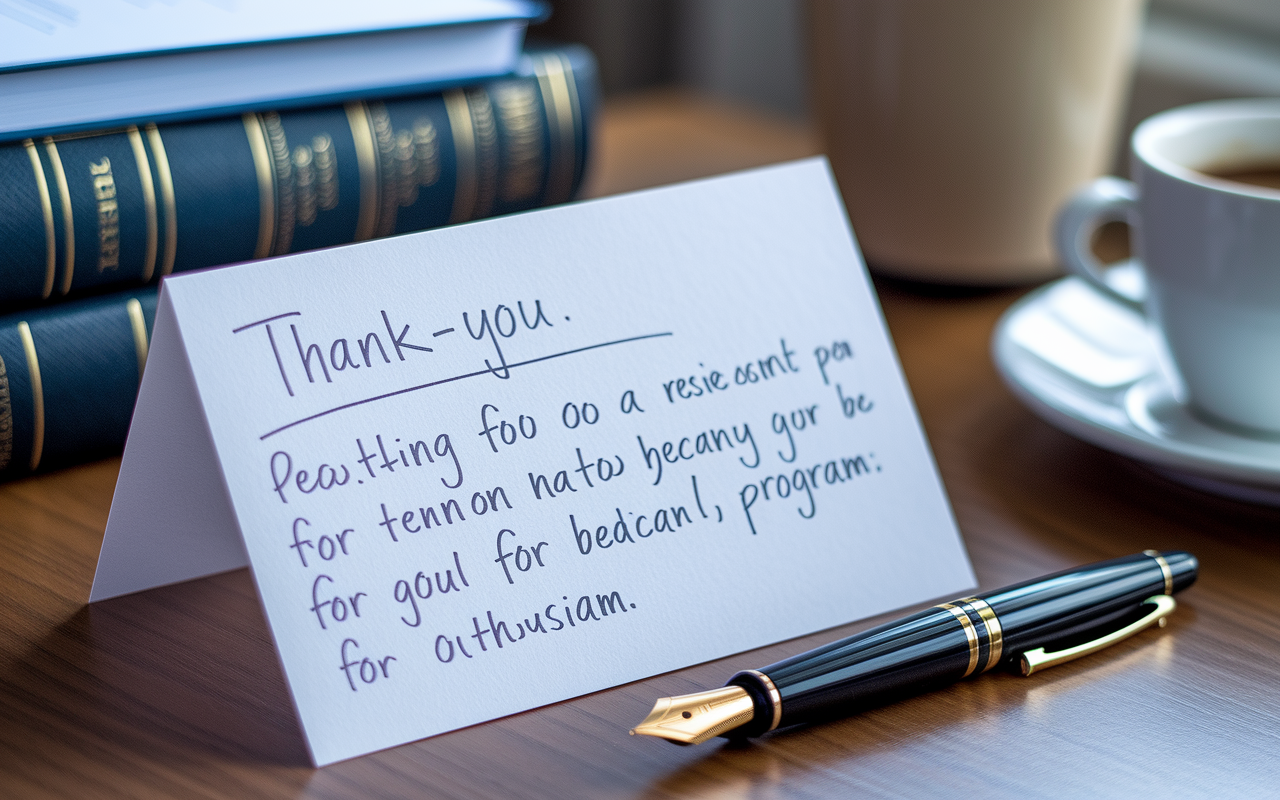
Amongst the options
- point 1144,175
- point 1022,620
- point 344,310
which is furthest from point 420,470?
A: point 1144,175

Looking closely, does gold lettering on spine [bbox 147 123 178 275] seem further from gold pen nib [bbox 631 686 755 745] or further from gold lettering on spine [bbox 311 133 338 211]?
gold pen nib [bbox 631 686 755 745]

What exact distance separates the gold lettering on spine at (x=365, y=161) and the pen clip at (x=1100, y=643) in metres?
0.37

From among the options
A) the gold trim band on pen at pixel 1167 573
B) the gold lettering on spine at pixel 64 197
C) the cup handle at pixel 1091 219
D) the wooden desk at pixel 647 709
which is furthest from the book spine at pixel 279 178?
the gold trim band on pen at pixel 1167 573

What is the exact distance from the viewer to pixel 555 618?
0.39 m

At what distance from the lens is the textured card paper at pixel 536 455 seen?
0.37m

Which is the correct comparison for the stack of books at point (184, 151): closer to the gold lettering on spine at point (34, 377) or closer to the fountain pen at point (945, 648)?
the gold lettering on spine at point (34, 377)

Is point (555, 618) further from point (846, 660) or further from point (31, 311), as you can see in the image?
point (31, 311)

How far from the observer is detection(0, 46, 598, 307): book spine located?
473mm

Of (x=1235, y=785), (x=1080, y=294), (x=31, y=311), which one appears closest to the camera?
(x=1235, y=785)

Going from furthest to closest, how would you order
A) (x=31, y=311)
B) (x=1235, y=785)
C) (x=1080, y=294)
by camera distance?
(x=1080, y=294) → (x=31, y=311) → (x=1235, y=785)

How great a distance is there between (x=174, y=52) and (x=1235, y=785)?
0.48 metres

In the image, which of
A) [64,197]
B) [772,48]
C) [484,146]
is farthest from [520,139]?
[772,48]

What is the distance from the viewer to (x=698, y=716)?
0.35 metres

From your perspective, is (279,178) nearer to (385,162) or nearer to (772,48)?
(385,162)
